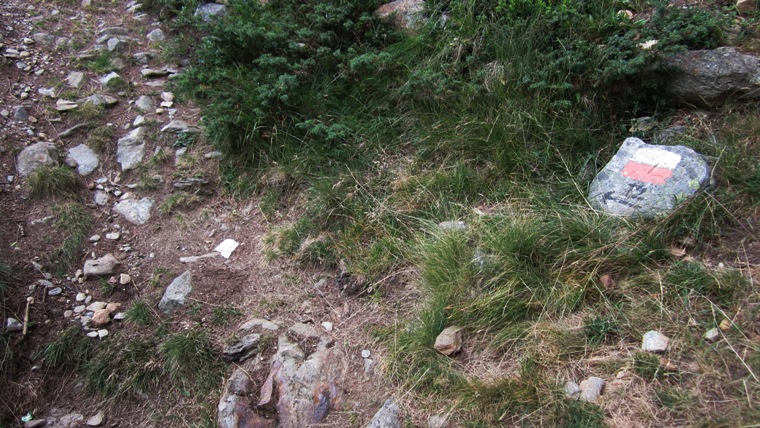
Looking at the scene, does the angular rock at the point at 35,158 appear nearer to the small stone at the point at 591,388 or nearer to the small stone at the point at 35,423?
the small stone at the point at 35,423

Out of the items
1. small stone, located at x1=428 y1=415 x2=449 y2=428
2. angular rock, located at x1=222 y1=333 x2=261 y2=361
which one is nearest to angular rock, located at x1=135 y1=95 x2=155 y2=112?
angular rock, located at x1=222 y1=333 x2=261 y2=361

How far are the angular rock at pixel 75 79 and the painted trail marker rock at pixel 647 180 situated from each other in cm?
450

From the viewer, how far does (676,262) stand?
8.75 feet

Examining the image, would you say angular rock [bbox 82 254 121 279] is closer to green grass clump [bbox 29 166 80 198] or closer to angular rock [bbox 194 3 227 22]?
green grass clump [bbox 29 166 80 198]

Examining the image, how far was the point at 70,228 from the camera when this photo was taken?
382 centimetres

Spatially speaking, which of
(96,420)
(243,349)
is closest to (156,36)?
(243,349)

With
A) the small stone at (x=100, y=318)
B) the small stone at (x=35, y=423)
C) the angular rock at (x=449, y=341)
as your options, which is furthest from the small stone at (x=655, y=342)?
the small stone at (x=35, y=423)

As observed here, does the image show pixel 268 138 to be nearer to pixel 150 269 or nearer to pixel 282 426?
pixel 150 269

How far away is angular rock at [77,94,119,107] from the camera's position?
480cm

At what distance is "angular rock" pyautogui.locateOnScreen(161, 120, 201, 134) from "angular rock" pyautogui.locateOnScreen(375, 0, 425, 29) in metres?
1.79

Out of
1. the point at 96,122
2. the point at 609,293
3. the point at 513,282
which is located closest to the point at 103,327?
the point at 96,122

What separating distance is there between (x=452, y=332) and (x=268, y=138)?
220cm

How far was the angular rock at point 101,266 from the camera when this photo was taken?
3.60m

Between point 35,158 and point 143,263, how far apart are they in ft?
4.55
